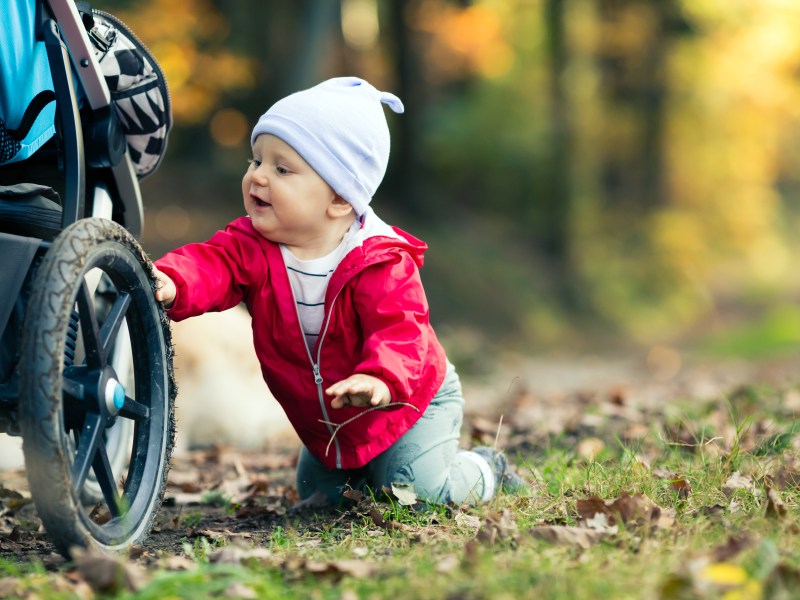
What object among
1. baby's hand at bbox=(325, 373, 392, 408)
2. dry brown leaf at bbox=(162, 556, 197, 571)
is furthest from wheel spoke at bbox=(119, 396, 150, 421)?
baby's hand at bbox=(325, 373, 392, 408)

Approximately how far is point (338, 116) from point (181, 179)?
1281 centimetres

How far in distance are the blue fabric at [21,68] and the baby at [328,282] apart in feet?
1.70

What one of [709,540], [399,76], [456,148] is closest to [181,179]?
[399,76]

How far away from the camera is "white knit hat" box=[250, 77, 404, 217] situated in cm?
302

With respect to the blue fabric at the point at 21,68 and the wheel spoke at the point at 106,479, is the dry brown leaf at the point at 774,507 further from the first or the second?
the blue fabric at the point at 21,68

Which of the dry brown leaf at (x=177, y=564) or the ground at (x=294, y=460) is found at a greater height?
the dry brown leaf at (x=177, y=564)

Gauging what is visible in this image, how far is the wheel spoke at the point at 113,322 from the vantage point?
8.53ft

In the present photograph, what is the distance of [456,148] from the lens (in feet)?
65.6

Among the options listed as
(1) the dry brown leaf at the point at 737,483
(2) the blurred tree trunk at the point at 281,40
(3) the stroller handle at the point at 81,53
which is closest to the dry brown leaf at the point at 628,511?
(1) the dry brown leaf at the point at 737,483

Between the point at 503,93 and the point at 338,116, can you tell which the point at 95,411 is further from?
the point at 503,93

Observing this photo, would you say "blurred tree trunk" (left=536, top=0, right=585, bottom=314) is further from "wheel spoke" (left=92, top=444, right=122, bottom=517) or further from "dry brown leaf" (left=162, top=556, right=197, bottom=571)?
"dry brown leaf" (left=162, top=556, right=197, bottom=571)

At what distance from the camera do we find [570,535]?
2420 mm

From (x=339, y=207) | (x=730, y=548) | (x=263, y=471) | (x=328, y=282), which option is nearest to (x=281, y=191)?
(x=339, y=207)

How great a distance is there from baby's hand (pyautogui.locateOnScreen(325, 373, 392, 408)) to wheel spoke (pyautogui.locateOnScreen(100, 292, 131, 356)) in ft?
1.90
